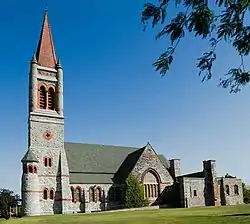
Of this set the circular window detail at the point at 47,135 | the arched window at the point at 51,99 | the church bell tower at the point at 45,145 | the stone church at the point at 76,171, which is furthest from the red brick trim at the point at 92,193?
the arched window at the point at 51,99

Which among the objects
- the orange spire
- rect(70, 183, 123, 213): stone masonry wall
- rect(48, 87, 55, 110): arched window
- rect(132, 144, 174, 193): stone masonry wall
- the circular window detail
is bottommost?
rect(70, 183, 123, 213): stone masonry wall

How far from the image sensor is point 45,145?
52.3 metres

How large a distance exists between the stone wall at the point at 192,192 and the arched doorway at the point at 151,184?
12.8ft

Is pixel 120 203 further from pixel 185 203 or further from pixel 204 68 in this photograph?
pixel 204 68

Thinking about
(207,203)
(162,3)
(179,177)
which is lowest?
(207,203)

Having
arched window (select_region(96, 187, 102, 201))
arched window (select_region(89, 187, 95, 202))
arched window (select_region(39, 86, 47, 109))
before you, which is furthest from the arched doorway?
arched window (select_region(39, 86, 47, 109))

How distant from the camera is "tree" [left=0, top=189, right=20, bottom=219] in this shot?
49688 millimetres

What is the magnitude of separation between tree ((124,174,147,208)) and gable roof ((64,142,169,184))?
7.49ft

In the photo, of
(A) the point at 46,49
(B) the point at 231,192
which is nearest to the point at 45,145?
(A) the point at 46,49

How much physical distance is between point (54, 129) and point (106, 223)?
2816cm

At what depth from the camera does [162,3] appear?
7301 millimetres

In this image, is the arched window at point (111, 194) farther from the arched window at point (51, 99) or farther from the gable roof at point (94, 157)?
the arched window at point (51, 99)

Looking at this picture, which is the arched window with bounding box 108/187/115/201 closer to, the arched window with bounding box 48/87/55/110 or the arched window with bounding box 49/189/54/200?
the arched window with bounding box 49/189/54/200

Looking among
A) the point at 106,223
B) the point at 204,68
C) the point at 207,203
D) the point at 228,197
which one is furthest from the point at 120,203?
the point at 204,68
